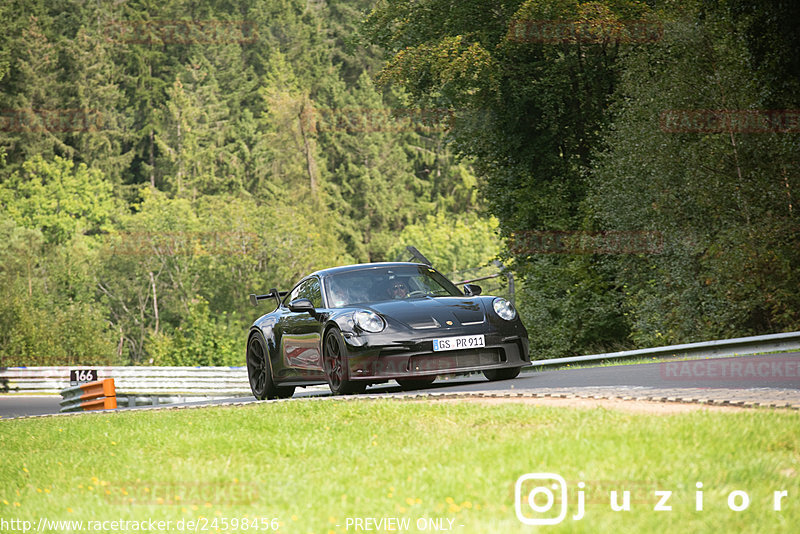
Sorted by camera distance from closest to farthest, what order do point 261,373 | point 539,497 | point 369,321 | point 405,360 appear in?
1. point 539,497
2. point 405,360
3. point 369,321
4. point 261,373

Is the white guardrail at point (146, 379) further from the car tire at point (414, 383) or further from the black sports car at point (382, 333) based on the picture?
the black sports car at point (382, 333)

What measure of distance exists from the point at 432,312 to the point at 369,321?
0.73 meters

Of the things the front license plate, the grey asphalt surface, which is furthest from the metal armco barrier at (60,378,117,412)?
the front license plate

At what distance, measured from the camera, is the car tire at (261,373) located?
14.5 metres

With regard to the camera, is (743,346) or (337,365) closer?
(337,365)

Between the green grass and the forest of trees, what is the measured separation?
1411 cm

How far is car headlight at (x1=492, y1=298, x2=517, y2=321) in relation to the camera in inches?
516

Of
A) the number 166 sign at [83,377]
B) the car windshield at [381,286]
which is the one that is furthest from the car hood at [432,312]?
the number 166 sign at [83,377]

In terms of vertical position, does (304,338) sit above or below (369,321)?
below

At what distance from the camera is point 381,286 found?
13898mm

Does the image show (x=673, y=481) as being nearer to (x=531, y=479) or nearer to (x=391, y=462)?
(x=531, y=479)

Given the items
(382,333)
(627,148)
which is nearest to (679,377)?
(382,333)

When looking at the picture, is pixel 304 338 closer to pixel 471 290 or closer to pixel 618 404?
pixel 471 290

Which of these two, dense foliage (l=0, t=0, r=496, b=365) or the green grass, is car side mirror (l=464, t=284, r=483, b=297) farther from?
dense foliage (l=0, t=0, r=496, b=365)
